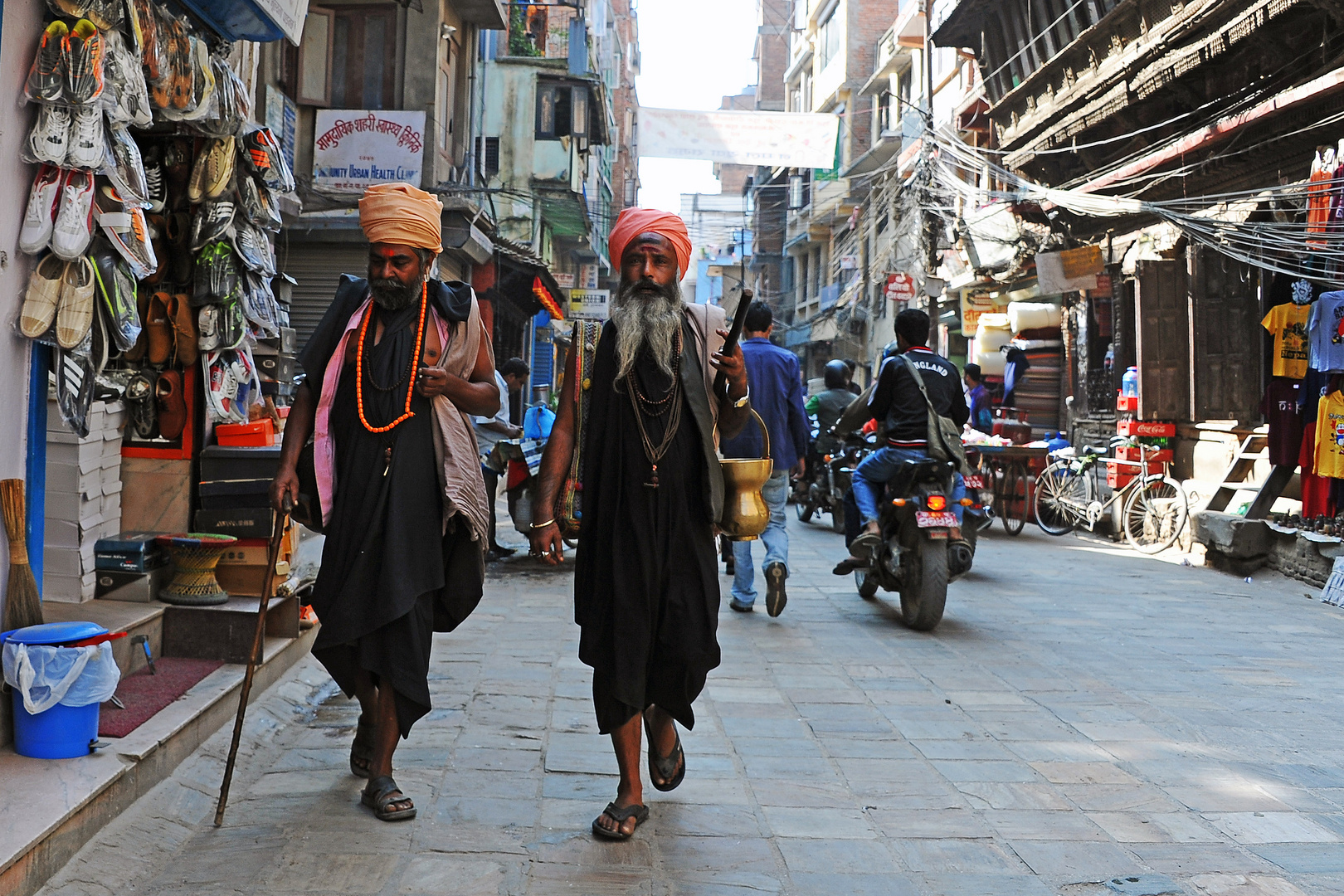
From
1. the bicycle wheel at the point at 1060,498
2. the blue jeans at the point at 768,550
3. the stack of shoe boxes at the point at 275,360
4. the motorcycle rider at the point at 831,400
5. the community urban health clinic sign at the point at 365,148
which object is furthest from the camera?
the community urban health clinic sign at the point at 365,148

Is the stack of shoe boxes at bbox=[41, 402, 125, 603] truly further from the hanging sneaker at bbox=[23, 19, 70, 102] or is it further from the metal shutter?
the metal shutter

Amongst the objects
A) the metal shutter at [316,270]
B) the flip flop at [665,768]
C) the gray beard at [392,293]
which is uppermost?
the metal shutter at [316,270]

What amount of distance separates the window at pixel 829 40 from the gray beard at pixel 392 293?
38.7m

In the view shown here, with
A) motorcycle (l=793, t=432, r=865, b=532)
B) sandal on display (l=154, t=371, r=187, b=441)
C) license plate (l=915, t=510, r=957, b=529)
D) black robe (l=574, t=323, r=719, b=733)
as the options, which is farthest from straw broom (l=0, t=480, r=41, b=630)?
motorcycle (l=793, t=432, r=865, b=532)

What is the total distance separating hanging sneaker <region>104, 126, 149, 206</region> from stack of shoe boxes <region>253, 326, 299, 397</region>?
2.52 meters

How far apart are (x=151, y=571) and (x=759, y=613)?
3874 mm

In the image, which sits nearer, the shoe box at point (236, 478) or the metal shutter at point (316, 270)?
the shoe box at point (236, 478)

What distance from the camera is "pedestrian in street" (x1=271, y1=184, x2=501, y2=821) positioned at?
11.6 feet

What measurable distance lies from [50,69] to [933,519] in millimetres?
5152

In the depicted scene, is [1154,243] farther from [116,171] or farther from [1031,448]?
[116,171]

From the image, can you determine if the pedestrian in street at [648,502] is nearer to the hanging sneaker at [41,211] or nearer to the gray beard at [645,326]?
the gray beard at [645,326]

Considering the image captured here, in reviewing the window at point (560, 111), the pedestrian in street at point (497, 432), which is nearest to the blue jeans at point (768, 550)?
the pedestrian in street at point (497, 432)

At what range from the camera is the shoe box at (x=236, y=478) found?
5.41m

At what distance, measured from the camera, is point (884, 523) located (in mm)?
7484
